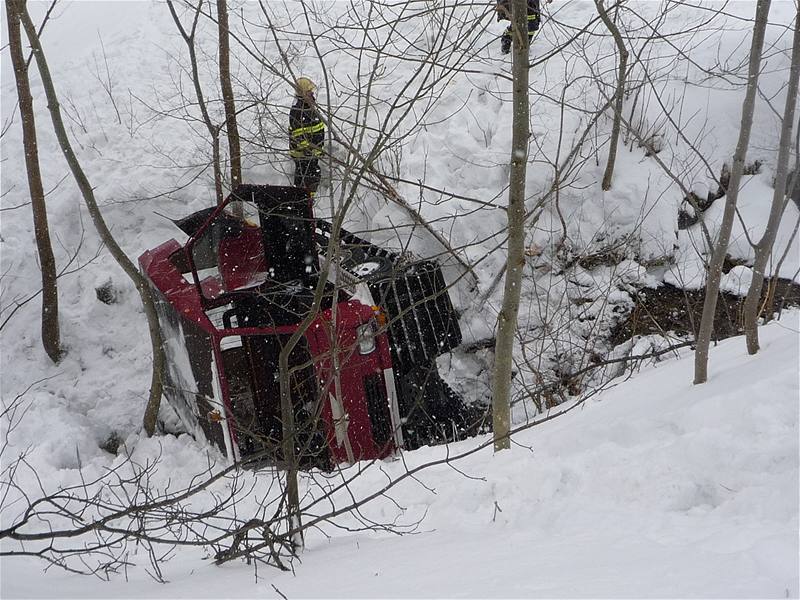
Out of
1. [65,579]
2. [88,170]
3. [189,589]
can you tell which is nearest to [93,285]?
[88,170]

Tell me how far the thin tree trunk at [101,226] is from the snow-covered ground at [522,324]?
60cm

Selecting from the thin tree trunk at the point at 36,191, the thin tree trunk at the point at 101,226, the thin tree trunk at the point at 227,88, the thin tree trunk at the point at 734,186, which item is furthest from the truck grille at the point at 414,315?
the thin tree trunk at the point at 36,191

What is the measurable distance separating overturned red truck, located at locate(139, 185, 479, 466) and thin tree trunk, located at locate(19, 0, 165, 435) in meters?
0.13

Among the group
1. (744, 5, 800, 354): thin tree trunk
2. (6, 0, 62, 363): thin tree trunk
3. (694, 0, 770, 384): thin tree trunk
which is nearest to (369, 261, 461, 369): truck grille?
(694, 0, 770, 384): thin tree trunk

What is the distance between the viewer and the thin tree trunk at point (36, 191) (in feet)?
22.5

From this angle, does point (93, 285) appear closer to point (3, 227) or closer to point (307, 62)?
point (3, 227)

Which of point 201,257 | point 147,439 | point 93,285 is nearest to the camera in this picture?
point 201,257

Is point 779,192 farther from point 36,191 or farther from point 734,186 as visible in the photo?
point 36,191

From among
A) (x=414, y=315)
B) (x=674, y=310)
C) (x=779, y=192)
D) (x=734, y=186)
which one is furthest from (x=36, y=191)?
(x=674, y=310)

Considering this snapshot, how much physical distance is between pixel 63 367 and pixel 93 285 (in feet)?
3.96

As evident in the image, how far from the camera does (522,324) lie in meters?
8.12

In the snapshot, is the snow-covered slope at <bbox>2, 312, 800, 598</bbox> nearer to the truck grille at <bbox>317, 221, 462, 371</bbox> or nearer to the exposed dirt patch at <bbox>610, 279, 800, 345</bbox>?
the truck grille at <bbox>317, 221, 462, 371</bbox>

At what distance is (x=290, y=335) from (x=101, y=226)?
2712mm

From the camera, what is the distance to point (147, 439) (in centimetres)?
717
